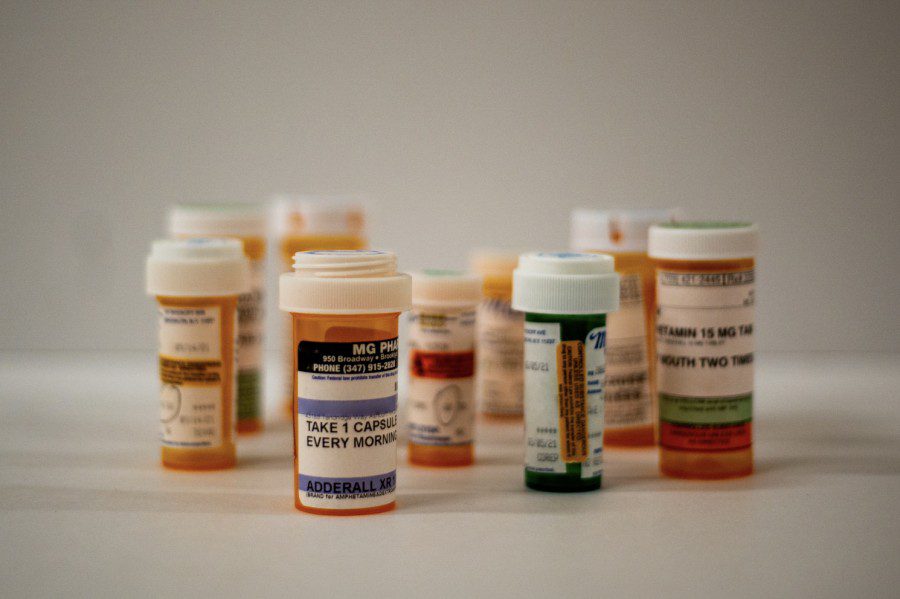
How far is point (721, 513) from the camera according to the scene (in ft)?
4.90

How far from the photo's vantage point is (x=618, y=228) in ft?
6.16

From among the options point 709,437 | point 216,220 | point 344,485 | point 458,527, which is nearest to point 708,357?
point 709,437

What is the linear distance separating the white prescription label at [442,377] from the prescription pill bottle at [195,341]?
0.97ft

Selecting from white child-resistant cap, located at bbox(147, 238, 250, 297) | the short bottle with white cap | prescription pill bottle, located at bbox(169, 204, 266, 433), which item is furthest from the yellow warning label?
prescription pill bottle, located at bbox(169, 204, 266, 433)

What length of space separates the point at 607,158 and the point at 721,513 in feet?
5.13

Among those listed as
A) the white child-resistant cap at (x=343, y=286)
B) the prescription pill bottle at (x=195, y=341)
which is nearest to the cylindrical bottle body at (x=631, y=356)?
the white child-resistant cap at (x=343, y=286)

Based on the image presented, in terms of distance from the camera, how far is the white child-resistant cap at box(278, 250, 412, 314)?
4.69 feet

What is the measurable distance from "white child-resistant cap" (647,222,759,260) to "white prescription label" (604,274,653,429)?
8.8 inches

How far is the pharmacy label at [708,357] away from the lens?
5.34 feet

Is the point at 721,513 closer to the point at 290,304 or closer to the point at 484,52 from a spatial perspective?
the point at 290,304

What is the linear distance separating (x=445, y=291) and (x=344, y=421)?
0.38 m

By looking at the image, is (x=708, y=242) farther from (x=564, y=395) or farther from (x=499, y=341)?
(x=499, y=341)

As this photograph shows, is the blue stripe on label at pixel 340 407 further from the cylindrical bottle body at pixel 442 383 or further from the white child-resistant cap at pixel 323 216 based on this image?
the white child-resistant cap at pixel 323 216

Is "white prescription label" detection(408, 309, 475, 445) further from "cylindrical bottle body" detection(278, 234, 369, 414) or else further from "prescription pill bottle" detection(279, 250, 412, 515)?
"cylindrical bottle body" detection(278, 234, 369, 414)
